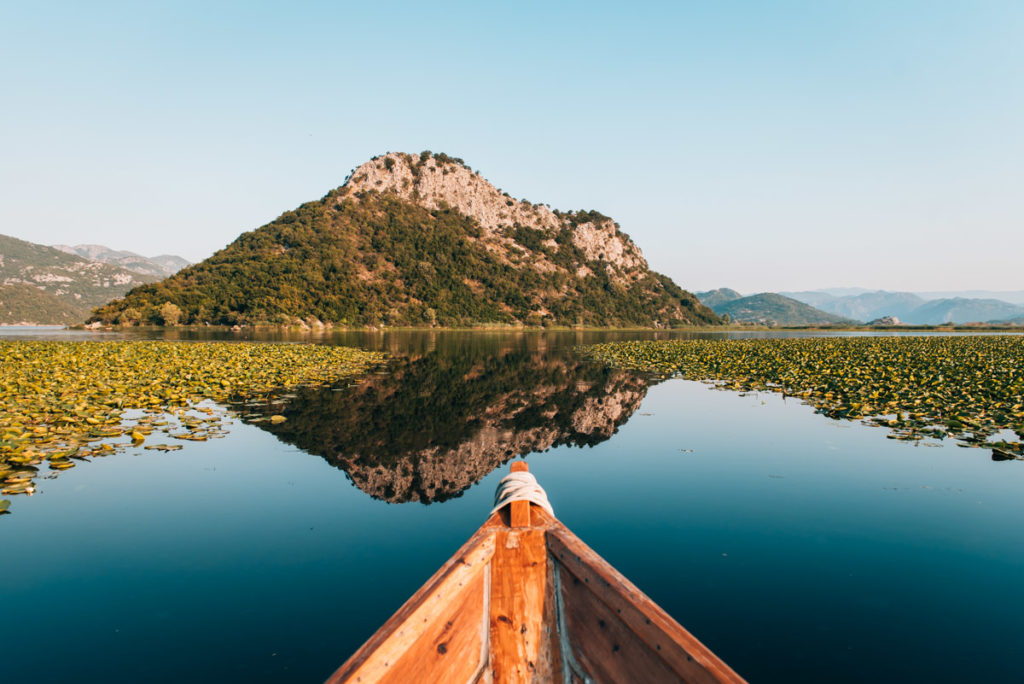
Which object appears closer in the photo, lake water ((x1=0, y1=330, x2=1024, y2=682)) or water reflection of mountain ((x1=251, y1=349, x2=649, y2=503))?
lake water ((x1=0, y1=330, x2=1024, y2=682))

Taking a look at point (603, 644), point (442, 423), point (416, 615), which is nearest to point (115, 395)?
point (442, 423)

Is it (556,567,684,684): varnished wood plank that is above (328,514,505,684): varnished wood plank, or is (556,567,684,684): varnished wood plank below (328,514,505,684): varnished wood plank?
below

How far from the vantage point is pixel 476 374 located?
25.6 meters

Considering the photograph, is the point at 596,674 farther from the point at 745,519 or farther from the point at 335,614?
the point at 745,519

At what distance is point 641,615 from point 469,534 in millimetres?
4705

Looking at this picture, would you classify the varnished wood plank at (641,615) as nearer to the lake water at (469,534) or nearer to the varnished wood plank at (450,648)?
the varnished wood plank at (450,648)

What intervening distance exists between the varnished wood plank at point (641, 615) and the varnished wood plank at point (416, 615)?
23.9 inches

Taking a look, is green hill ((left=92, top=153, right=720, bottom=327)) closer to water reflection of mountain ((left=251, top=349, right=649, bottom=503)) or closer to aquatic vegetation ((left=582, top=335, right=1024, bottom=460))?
water reflection of mountain ((left=251, top=349, right=649, bottom=503))

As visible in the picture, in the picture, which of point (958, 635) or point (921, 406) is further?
point (921, 406)

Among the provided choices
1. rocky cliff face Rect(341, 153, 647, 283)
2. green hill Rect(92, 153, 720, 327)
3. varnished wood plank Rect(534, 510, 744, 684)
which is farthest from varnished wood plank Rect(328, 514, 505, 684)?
rocky cliff face Rect(341, 153, 647, 283)

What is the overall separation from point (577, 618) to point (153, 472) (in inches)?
371

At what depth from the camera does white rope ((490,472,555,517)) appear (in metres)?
4.09

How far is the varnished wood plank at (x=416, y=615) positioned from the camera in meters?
2.47

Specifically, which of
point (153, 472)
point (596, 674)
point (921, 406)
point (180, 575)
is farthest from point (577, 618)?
point (921, 406)
